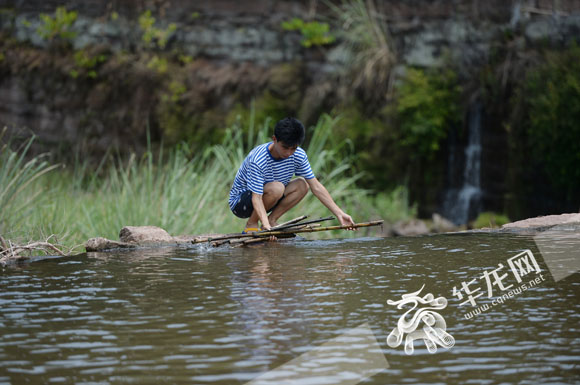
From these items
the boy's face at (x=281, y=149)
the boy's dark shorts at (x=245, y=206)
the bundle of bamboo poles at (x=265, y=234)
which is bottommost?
the bundle of bamboo poles at (x=265, y=234)

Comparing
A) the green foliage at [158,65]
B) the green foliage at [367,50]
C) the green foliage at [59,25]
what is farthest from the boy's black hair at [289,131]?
the green foliage at [59,25]

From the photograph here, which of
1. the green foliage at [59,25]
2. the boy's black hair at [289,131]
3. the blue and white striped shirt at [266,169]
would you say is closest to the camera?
the boy's black hair at [289,131]

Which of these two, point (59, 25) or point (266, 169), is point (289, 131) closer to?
point (266, 169)

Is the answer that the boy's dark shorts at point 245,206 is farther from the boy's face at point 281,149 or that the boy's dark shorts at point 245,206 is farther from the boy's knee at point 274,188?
the boy's face at point 281,149

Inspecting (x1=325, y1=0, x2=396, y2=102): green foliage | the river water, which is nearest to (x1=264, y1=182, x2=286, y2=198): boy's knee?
the river water

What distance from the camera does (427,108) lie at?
42.7ft

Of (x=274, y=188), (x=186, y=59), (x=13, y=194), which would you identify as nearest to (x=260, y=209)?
(x=274, y=188)

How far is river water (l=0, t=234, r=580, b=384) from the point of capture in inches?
144

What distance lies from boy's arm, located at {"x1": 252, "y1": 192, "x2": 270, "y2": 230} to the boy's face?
1.19 feet

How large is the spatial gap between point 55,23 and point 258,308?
12152 millimetres

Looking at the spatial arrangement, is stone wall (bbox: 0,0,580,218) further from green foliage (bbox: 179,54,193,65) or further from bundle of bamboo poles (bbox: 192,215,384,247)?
bundle of bamboo poles (bbox: 192,215,384,247)

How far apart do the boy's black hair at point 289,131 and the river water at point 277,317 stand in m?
0.86

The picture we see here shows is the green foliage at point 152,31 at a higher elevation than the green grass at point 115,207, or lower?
higher

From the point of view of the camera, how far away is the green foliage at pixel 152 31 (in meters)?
15.3
